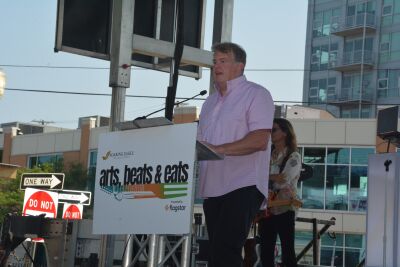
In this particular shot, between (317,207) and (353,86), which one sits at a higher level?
(353,86)

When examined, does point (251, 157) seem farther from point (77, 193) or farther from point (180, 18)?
point (77, 193)

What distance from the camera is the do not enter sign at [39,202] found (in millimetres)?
15648

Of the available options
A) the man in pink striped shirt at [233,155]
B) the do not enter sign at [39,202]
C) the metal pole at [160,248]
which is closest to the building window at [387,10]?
the do not enter sign at [39,202]

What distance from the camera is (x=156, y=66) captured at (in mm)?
9758

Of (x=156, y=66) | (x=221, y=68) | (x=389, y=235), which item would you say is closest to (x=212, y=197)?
(x=221, y=68)

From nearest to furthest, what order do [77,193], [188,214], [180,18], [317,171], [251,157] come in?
[188,214] < [251,157] < [180,18] < [77,193] < [317,171]

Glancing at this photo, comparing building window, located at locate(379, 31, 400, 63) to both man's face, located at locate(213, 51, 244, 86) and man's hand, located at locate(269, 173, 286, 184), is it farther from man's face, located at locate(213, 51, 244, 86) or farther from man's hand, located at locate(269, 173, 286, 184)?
man's face, located at locate(213, 51, 244, 86)

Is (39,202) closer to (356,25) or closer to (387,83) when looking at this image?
(356,25)

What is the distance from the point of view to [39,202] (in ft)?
51.9

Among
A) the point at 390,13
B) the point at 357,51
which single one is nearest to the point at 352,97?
the point at 357,51

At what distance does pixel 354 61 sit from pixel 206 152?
72114mm

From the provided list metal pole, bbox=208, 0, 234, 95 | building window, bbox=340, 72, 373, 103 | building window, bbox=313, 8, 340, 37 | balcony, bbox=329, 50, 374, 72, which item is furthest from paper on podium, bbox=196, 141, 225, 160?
building window, bbox=313, 8, 340, 37

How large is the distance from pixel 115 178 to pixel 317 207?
42436 mm

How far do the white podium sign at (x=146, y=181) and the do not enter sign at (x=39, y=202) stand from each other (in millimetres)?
10245
